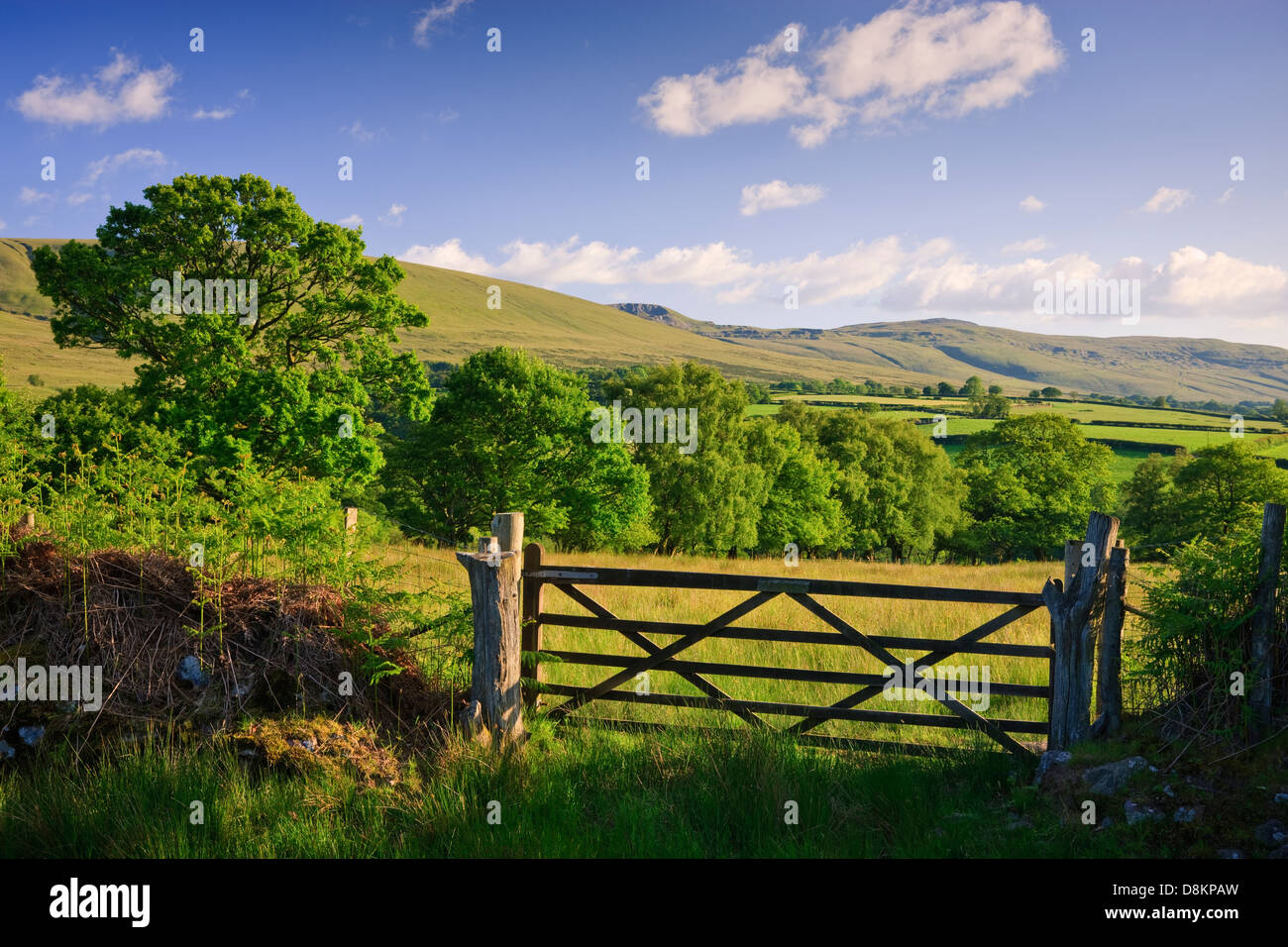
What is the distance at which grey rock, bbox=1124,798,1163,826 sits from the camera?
5102 millimetres

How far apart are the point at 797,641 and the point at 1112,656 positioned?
97.6 inches

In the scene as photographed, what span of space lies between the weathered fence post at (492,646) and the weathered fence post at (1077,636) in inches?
173

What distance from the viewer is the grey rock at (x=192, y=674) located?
238 inches

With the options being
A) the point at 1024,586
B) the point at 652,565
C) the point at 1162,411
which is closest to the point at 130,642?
the point at 652,565

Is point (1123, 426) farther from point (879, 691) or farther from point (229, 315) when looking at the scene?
point (879, 691)

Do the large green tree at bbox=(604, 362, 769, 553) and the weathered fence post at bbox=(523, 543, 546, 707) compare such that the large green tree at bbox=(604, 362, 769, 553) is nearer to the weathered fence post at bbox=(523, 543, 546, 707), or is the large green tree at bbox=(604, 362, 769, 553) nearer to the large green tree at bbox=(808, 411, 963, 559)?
the large green tree at bbox=(808, 411, 963, 559)

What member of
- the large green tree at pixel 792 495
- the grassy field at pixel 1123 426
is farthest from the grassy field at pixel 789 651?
the grassy field at pixel 1123 426

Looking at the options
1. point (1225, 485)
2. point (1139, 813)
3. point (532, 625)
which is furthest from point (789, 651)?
point (1225, 485)

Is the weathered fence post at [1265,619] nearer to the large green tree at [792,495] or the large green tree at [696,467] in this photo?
the large green tree at [696,467]

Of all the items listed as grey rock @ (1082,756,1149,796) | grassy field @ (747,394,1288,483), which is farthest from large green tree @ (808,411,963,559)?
grey rock @ (1082,756,1149,796)

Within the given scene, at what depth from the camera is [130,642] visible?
612 cm

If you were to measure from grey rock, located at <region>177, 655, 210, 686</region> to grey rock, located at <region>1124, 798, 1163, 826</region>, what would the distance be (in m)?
6.87

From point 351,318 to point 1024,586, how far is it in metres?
24.5

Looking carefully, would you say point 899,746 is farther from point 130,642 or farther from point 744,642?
point 130,642
